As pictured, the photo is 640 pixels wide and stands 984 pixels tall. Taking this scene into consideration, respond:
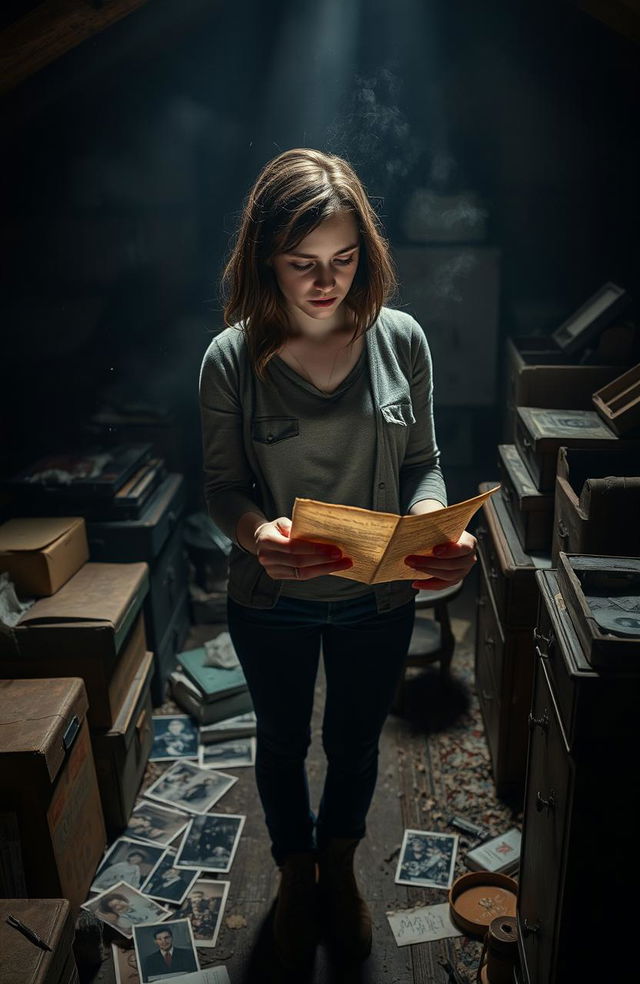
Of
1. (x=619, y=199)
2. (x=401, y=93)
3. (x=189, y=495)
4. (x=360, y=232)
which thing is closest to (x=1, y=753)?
(x=360, y=232)

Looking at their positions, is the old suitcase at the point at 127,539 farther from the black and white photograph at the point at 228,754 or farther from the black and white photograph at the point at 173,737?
the black and white photograph at the point at 228,754

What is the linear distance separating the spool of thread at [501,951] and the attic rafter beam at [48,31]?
2.81 meters

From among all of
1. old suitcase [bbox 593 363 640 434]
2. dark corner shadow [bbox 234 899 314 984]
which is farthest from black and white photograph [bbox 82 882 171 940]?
old suitcase [bbox 593 363 640 434]

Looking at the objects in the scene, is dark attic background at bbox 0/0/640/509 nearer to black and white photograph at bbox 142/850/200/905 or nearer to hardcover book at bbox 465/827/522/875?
black and white photograph at bbox 142/850/200/905

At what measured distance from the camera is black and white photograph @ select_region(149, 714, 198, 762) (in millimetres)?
2857

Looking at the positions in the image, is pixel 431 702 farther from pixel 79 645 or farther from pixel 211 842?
pixel 79 645

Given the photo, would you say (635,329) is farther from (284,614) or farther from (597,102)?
(284,614)

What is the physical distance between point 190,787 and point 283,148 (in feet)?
8.99

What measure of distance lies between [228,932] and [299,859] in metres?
0.34

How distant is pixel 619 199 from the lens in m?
3.64

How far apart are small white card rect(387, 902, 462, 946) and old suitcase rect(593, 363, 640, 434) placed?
1423 millimetres

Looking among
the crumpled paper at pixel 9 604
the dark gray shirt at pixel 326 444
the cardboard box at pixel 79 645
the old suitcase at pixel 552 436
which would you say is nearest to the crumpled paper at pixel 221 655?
the cardboard box at pixel 79 645

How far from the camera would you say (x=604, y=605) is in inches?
58.1

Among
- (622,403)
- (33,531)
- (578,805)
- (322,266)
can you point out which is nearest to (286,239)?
(322,266)
